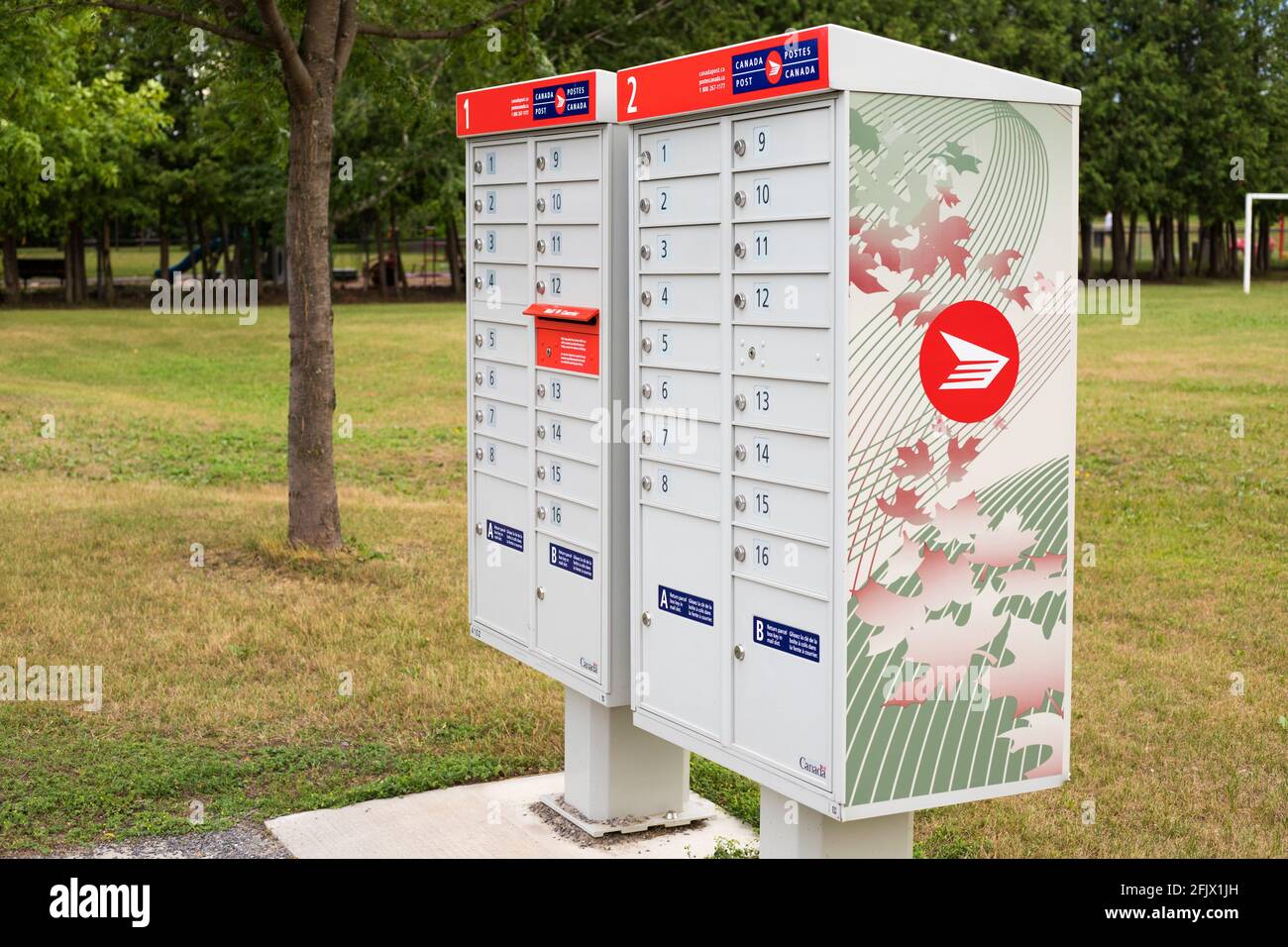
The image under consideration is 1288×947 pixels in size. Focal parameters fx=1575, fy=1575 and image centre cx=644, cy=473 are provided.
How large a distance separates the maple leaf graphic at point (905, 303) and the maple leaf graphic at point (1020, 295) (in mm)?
304

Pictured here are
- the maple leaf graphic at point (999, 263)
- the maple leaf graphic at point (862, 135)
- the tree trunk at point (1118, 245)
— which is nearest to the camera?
the maple leaf graphic at point (862, 135)

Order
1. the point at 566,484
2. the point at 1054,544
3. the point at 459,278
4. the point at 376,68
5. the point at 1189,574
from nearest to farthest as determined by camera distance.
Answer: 1. the point at 1054,544
2. the point at 566,484
3. the point at 1189,574
4. the point at 376,68
5. the point at 459,278

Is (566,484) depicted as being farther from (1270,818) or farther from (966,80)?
(1270,818)

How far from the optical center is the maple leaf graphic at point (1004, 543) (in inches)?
171

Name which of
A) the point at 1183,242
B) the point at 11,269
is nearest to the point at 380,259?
the point at 11,269

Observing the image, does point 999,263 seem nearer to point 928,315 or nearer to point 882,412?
point 928,315

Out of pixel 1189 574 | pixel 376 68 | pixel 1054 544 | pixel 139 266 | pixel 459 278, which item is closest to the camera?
pixel 1054 544

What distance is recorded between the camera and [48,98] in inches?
659

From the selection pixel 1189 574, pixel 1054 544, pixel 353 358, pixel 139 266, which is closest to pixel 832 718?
pixel 1054 544

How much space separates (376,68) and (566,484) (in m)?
6.50

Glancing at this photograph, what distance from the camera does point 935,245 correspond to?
419 centimetres

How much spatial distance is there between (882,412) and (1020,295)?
1.84ft

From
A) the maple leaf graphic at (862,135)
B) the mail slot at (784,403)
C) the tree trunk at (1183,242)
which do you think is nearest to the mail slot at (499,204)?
the mail slot at (784,403)

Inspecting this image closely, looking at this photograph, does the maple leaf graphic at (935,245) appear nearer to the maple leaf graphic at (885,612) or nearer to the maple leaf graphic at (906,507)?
the maple leaf graphic at (906,507)
